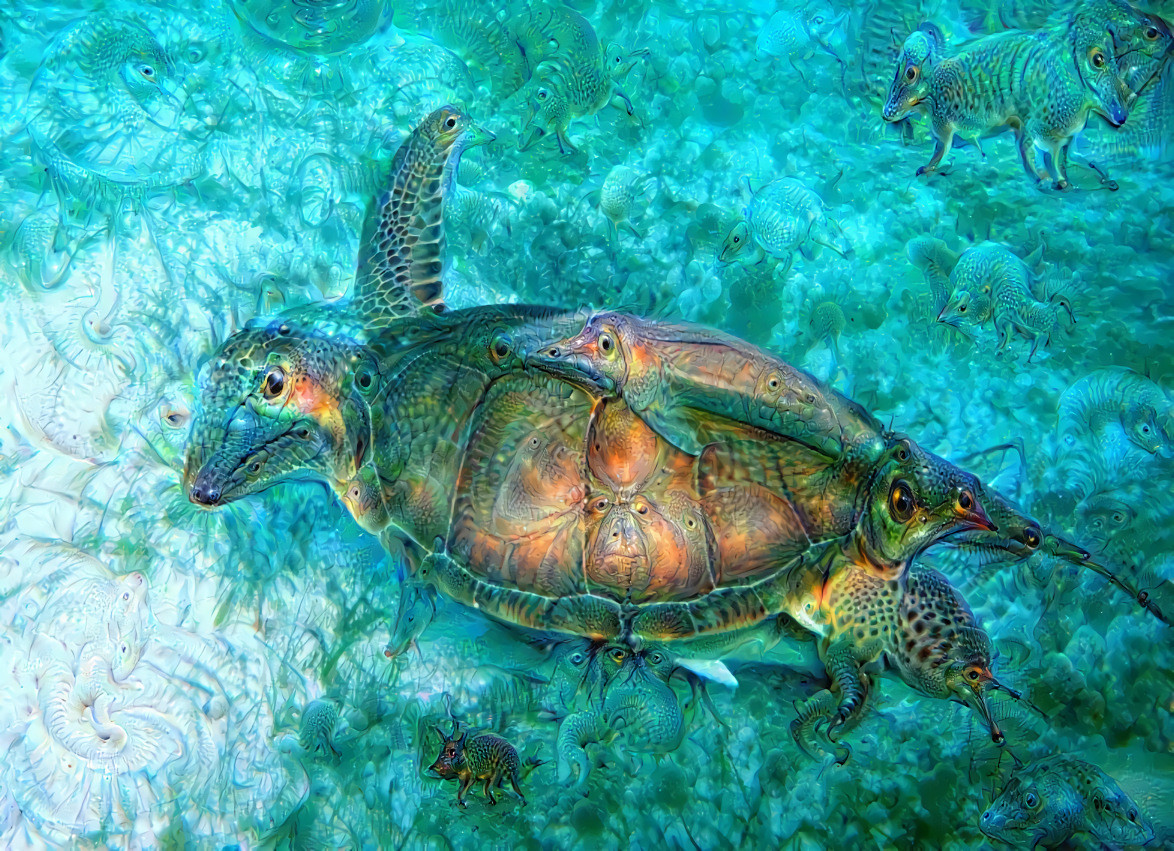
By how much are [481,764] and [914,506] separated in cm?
89

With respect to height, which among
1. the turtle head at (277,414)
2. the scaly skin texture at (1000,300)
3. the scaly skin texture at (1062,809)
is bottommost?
the scaly skin texture at (1062,809)

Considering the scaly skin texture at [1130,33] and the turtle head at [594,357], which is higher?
the scaly skin texture at [1130,33]

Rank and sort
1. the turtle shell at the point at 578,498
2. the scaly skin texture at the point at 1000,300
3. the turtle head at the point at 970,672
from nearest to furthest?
the turtle head at the point at 970,672
the turtle shell at the point at 578,498
the scaly skin texture at the point at 1000,300

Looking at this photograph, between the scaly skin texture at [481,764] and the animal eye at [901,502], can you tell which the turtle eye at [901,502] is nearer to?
the animal eye at [901,502]

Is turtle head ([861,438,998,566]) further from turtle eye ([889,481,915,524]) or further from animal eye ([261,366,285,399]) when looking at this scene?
animal eye ([261,366,285,399])

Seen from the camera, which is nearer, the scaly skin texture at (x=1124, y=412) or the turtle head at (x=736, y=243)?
the scaly skin texture at (x=1124, y=412)

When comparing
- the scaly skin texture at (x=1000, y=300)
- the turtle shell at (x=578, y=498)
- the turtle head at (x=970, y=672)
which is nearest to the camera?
the turtle head at (x=970, y=672)

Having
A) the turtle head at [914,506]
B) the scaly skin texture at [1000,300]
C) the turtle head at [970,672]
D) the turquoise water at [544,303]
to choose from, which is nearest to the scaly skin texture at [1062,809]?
the turquoise water at [544,303]

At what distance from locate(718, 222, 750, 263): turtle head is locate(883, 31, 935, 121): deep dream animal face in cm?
37

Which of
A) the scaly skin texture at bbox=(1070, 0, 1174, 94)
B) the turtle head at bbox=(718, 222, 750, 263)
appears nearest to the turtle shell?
the turtle head at bbox=(718, 222, 750, 263)

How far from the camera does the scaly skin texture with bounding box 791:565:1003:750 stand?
45.1 inches

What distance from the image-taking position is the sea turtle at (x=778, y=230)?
1.46m

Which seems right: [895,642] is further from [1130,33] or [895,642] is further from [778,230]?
[1130,33]

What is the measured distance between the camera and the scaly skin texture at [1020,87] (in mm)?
1312
